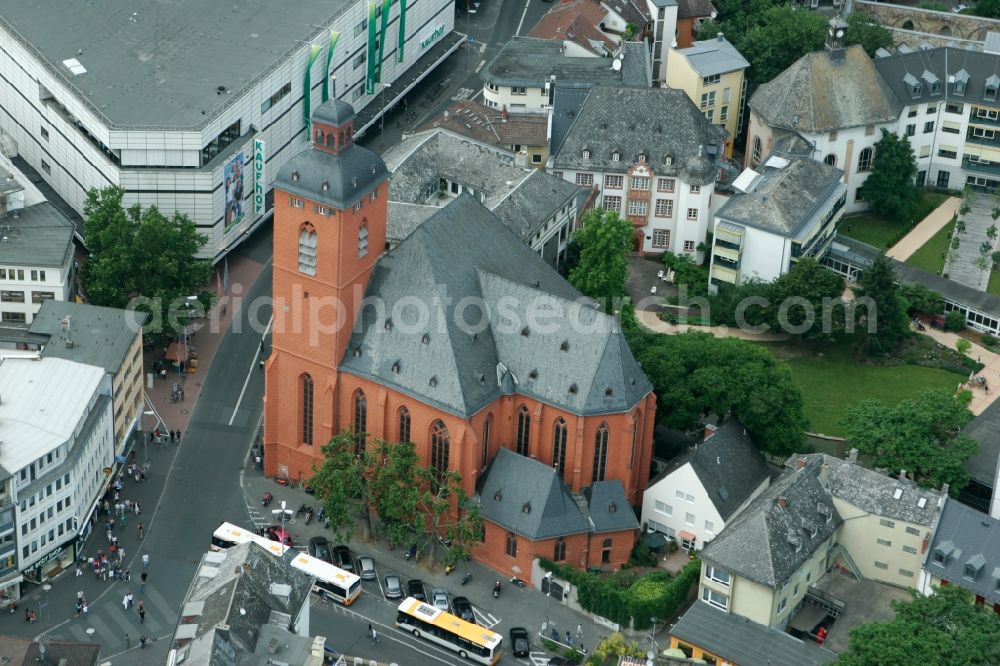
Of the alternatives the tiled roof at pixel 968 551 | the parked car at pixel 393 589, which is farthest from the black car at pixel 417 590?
the tiled roof at pixel 968 551

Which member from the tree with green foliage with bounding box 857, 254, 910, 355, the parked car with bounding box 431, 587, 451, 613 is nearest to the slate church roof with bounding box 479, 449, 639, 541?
the parked car with bounding box 431, 587, 451, 613

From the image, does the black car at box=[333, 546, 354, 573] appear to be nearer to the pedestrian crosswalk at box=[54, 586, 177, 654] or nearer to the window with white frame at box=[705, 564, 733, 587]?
the pedestrian crosswalk at box=[54, 586, 177, 654]

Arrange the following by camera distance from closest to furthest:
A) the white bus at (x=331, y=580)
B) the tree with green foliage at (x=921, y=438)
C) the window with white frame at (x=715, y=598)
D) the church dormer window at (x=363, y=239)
A: the window with white frame at (x=715, y=598) → the white bus at (x=331, y=580) → the church dormer window at (x=363, y=239) → the tree with green foliage at (x=921, y=438)

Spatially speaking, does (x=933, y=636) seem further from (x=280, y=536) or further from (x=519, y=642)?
(x=280, y=536)

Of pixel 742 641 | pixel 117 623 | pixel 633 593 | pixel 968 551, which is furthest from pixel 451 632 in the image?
pixel 968 551

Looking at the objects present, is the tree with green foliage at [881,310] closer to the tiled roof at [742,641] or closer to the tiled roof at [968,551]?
the tiled roof at [968,551]
